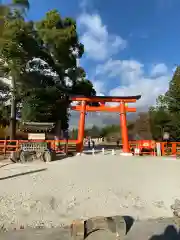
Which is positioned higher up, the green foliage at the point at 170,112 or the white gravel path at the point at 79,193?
the green foliage at the point at 170,112

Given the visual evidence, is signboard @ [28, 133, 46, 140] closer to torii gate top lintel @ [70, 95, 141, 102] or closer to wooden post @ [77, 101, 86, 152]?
wooden post @ [77, 101, 86, 152]

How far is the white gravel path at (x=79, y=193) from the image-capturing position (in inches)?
278

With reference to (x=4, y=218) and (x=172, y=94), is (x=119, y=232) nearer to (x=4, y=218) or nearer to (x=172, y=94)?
(x=4, y=218)

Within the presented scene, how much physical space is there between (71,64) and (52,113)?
4.76m

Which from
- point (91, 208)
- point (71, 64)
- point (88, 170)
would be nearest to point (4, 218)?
point (91, 208)

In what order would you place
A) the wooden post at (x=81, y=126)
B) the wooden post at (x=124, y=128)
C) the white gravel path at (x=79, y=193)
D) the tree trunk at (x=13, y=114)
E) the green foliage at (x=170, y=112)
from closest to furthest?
the white gravel path at (x=79, y=193)
the wooden post at (x=81, y=126)
the wooden post at (x=124, y=128)
the tree trunk at (x=13, y=114)
the green foliage at (x=170, y=112)

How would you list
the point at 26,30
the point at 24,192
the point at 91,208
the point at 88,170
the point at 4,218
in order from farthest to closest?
the point at 26,30, the point at 88,170, the point at 24,192, the point at 91,208, the point at 4,218

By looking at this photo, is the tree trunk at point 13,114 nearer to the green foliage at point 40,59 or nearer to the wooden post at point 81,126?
the green foliage at point 40,59

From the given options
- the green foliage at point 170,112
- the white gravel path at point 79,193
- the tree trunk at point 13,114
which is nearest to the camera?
the white gravel path at point 79,193

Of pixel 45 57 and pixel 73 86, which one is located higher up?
pixel 45 57

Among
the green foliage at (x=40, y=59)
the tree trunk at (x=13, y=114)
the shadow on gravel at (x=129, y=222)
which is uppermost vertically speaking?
the green foliage at (x=40, y=59)

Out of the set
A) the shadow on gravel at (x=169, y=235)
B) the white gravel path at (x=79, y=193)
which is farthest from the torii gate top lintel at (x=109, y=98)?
the shadow on gravel at (x=169, y=235)

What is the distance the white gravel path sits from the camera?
7.06 metres

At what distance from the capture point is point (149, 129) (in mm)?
32312
